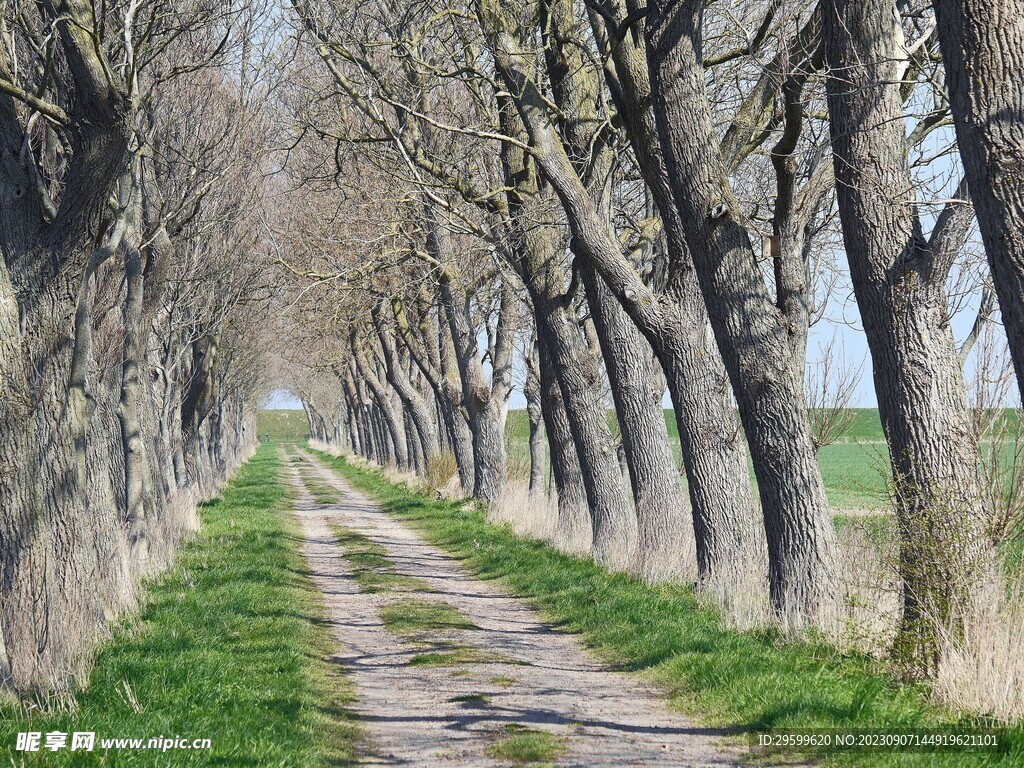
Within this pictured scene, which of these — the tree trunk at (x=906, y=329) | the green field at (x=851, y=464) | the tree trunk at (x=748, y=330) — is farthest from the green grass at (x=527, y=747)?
the green field at (x=851, y=464)

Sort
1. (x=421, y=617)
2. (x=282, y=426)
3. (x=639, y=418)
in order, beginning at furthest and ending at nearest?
(x=282, y=426)
(x=639, y=418)
(x=421, y=617)

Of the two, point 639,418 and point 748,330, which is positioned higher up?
point 748,330

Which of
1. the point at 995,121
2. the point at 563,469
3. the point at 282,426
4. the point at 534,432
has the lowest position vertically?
the point at 282,426

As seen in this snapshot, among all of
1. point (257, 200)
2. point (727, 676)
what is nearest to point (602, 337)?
point (727, 676)

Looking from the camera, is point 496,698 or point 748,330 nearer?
point 496,698

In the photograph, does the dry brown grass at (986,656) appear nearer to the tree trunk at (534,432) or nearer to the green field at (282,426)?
the tree trunk at (534,432)

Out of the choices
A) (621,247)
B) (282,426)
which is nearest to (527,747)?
(621,247)

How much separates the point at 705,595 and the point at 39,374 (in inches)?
239

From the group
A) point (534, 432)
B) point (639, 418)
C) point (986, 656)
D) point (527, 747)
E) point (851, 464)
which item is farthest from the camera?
point (851, 464)

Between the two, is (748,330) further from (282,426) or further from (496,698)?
(282,426)

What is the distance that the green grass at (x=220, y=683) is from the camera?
5.70m

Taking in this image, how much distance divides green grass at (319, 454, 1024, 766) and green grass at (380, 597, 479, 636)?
0.94m

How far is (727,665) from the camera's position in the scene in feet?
23.3

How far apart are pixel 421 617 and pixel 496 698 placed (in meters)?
3.41
